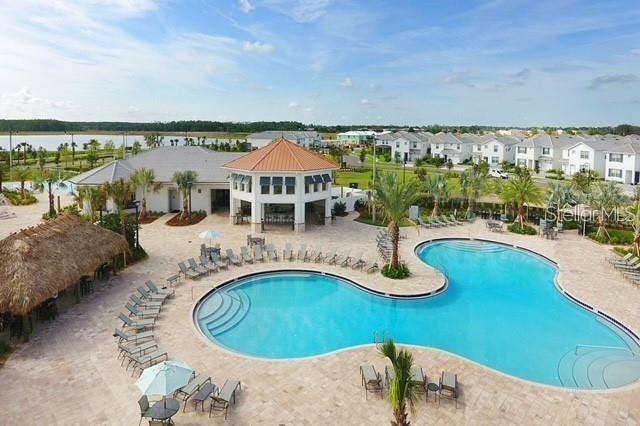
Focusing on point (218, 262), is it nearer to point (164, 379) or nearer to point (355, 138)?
point (164, 379)

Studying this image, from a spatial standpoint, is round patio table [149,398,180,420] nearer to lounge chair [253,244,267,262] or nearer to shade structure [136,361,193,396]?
shade structure [136,361,193,396]

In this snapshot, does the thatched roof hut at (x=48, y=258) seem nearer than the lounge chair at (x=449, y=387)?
No

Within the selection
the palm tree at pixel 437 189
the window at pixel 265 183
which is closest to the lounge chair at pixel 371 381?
the window at pixel 265 183

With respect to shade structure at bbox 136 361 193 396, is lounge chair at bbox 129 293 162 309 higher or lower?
lower

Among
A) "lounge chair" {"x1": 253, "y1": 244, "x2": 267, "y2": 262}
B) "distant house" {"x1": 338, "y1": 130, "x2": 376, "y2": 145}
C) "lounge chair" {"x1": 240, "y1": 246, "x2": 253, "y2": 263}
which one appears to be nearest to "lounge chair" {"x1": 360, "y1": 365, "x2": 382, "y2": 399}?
"lounge chair" {"x1": 240, "y1": 246, "x2": 253, "y2": 263}

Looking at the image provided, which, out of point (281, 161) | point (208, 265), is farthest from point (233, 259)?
point (281, 161)

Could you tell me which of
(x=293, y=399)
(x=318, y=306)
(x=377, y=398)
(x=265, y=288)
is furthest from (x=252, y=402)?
(x=265, y=288)

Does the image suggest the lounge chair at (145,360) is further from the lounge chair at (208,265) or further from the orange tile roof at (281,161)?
the orange tile roof at (281,161)
